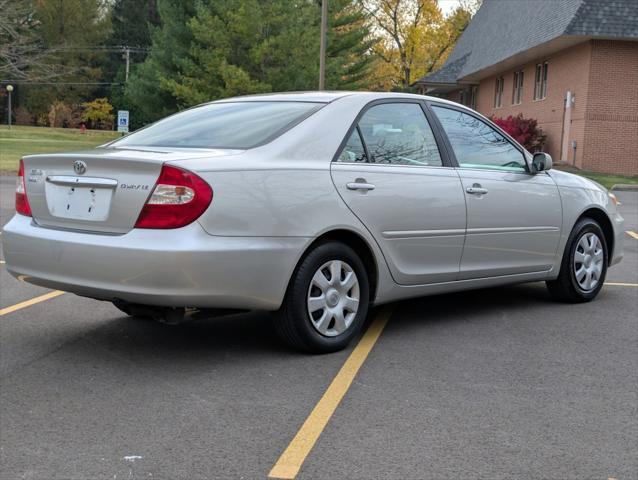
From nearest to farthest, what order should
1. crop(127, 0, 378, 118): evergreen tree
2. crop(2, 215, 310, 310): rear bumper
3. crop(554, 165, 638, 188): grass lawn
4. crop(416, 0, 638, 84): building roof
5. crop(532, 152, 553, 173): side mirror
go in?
1. crop(2, 215, 310, 310): rear bumper
2. crop(532, 152, 553, 173): side mirror
3. crop(554, 165, 638, 188): grass lawn
4. crop(416, 0, 638, 84): building roof
5. crop(127, 0, 378, 118): evergreen tree

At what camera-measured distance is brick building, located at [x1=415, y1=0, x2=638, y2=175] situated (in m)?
27.6

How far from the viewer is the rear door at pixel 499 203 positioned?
6410 millimetres

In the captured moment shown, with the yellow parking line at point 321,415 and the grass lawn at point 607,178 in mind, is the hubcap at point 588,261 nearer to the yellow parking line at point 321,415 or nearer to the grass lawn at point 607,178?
the yellow parking line at point 321,415

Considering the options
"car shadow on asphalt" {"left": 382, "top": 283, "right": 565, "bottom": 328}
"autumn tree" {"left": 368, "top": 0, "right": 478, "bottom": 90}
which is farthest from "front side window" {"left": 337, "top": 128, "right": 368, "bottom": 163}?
"autumn tree" {"left": 368, "top": 0, "right": 478, "bottom": 90}

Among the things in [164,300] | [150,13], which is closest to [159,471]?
[164,300]

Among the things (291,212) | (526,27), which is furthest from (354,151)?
(526,27)

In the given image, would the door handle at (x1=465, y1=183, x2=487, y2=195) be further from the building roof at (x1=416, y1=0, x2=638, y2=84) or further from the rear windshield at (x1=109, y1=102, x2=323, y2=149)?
the building roof at (x1=416, y1=0, x2=638, y2=84)

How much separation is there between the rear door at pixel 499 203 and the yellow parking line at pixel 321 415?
1.09 m

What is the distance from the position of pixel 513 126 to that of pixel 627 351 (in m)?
28.5

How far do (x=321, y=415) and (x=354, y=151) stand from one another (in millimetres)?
2029

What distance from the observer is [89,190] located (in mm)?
5070

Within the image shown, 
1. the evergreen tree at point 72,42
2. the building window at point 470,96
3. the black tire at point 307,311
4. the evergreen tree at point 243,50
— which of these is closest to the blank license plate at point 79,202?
the black tire at point 307,311

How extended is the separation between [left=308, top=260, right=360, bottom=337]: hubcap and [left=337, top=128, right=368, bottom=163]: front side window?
2.24 ft

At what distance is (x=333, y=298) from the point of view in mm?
5414
